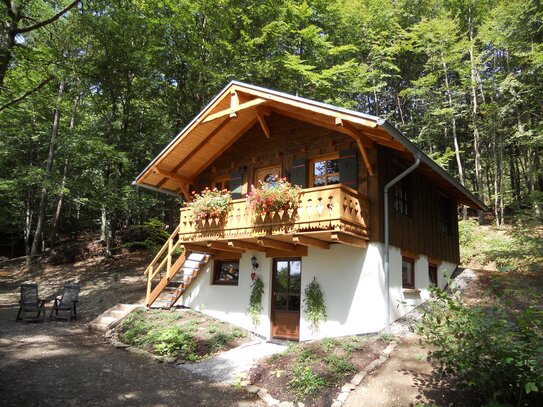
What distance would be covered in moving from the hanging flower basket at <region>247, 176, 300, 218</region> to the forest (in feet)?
31.4

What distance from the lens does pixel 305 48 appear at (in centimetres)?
2059

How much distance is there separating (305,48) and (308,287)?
1488cm

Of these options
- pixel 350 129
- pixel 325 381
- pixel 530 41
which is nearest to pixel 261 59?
pixel 350 129

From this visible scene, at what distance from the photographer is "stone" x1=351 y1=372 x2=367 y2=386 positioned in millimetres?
6893

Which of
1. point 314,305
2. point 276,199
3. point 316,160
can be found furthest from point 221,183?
point 314,305

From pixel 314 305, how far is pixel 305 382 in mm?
3083

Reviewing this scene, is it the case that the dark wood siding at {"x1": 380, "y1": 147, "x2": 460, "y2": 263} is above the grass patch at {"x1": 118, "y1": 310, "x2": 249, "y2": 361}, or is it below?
above

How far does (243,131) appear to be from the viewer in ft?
42.7

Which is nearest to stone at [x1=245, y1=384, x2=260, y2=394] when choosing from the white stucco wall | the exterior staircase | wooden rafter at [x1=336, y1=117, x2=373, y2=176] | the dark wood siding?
the white stucco wall

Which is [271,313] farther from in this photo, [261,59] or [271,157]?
[261,59]

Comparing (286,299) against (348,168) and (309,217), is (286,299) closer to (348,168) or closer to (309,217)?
(309,217)

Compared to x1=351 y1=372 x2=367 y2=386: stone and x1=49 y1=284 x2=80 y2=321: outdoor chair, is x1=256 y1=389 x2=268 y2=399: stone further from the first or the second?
x1=49 y1=284 x2=80 y2=321: outdoor chair

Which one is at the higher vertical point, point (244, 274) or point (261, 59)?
point (261, 59)

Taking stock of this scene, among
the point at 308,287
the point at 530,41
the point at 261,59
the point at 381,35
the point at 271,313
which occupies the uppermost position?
the point at 381,35
